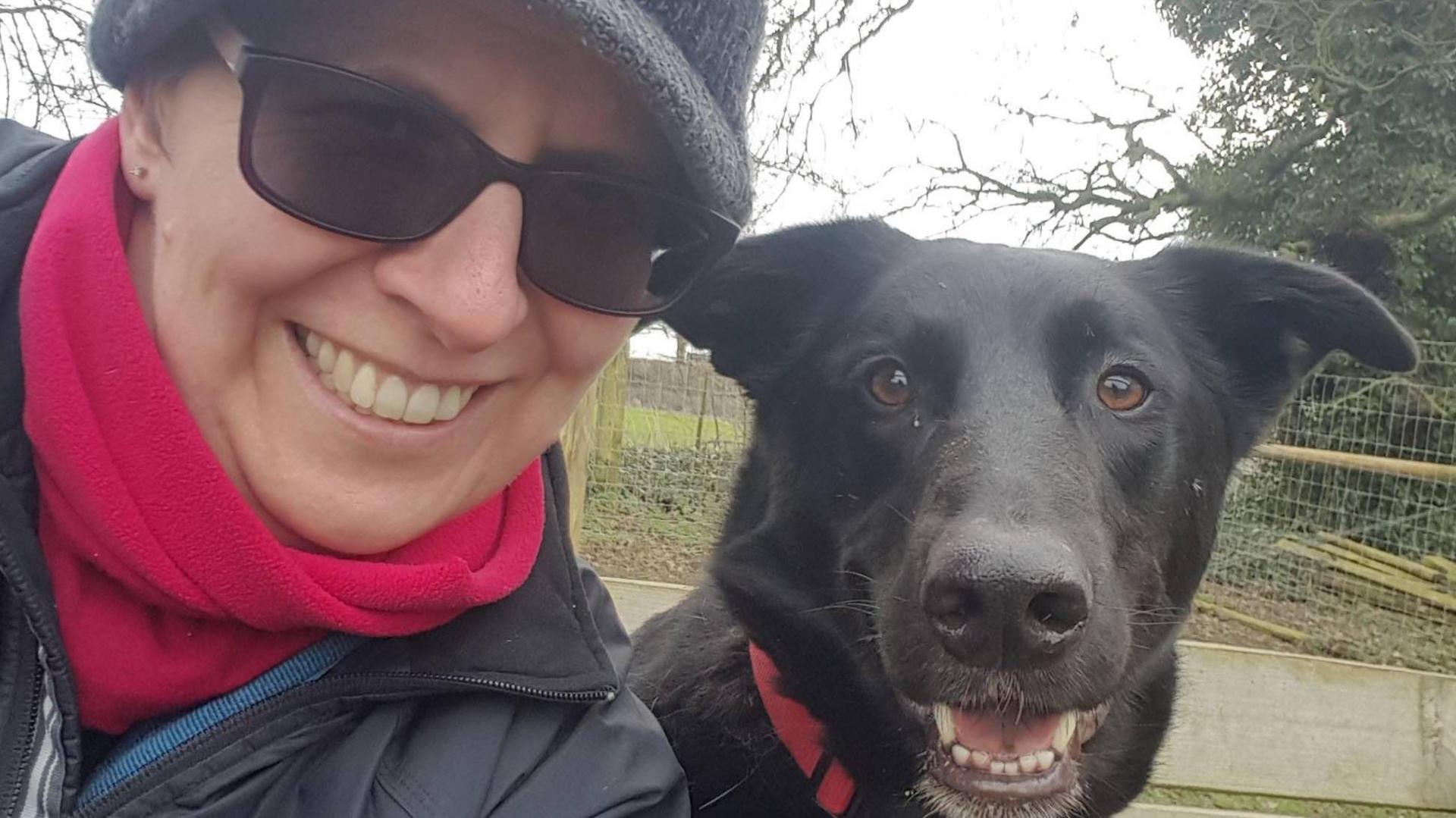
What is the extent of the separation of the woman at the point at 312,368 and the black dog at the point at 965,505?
0.56 m

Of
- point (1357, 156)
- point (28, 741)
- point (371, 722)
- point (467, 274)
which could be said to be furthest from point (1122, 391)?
point (1357, 156)

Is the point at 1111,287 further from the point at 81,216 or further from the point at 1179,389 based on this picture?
the point at 81,216

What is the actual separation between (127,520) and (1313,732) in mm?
2700

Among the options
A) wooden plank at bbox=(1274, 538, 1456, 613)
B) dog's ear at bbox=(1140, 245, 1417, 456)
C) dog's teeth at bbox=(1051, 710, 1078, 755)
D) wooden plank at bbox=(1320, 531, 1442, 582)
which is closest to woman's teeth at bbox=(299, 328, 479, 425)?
dog's teeth at bbox=(1051, 710, 1078, 755)

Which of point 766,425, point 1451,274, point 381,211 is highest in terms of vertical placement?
point 1451,274

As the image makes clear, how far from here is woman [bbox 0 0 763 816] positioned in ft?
2.97

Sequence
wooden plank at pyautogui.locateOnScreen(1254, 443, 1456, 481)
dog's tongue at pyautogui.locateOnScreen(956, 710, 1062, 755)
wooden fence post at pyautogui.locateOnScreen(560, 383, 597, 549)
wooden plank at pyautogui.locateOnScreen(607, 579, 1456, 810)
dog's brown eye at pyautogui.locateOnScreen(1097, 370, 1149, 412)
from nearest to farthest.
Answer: dog's tongue at pyautogui.locateOnScreen(956, 710, 1062, 755) < dog's brown eye at pyautogui.locateOnScreen(1097, 370, 1149, 412) < wooden plank at pyautogui.locateOnScreen(607, 579, 1456, 810) < wooden fence post at pyautogui.locateOnScreen(560, 383, 597, 549) < wooden plank at pyautogui.locateOnScreen(1254, 443, 1456, 481)

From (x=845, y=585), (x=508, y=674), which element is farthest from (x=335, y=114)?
(x=845, y=585)

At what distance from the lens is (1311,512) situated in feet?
19.1

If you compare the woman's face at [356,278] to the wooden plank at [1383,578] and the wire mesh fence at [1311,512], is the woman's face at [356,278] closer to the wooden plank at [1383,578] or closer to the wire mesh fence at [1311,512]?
the wire mesh fence at [1311,512]

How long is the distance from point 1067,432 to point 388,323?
3.40 feet

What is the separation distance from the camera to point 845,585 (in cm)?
→ 169

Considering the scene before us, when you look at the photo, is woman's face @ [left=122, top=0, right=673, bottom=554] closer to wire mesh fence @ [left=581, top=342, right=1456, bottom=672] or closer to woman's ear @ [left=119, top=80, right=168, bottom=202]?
woman's ear @ [left=119, top=80, right=168, bottom=202]

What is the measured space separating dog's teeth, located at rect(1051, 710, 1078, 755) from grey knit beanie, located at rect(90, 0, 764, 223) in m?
0.98
